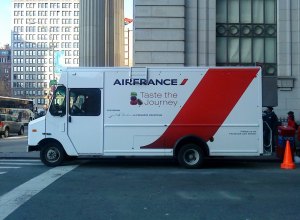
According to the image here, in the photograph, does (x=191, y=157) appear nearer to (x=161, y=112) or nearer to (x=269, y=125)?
(x=161, y=112)

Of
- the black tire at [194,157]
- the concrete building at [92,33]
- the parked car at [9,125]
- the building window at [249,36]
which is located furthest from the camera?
the parked car at [9,125]

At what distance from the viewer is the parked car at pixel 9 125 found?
96.2 ft

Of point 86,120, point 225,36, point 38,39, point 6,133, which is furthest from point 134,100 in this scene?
point 38,39

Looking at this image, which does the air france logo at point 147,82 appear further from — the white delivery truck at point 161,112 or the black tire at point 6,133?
the black tire at point 6,133

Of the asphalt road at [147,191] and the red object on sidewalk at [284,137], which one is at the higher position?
the red object on sidewalk at [284,137]

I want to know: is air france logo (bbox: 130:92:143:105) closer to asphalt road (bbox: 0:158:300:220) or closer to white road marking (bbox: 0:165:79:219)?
asphalt road (bbox: 0:158:300:220)

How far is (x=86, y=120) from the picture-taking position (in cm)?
1302

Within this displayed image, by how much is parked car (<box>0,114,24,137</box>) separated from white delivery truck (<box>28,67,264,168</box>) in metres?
17.6

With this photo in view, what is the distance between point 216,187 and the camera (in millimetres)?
9680

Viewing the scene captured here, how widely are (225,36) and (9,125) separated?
17.0 metres

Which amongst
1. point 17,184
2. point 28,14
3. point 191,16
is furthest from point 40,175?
point 28,14

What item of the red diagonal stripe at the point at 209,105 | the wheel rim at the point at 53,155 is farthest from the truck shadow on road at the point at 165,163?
the red diagonal stripe at the point at 209,105

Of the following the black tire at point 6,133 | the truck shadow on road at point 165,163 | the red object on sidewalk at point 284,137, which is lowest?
the truck shadow on road at point 165,163

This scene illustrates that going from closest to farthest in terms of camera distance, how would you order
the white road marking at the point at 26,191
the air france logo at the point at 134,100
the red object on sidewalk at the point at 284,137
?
1. the white road marking at the point at 26,191
2. the air france logo at the point at 134,100
3. the red object on sidewalk at the point at 284,137
